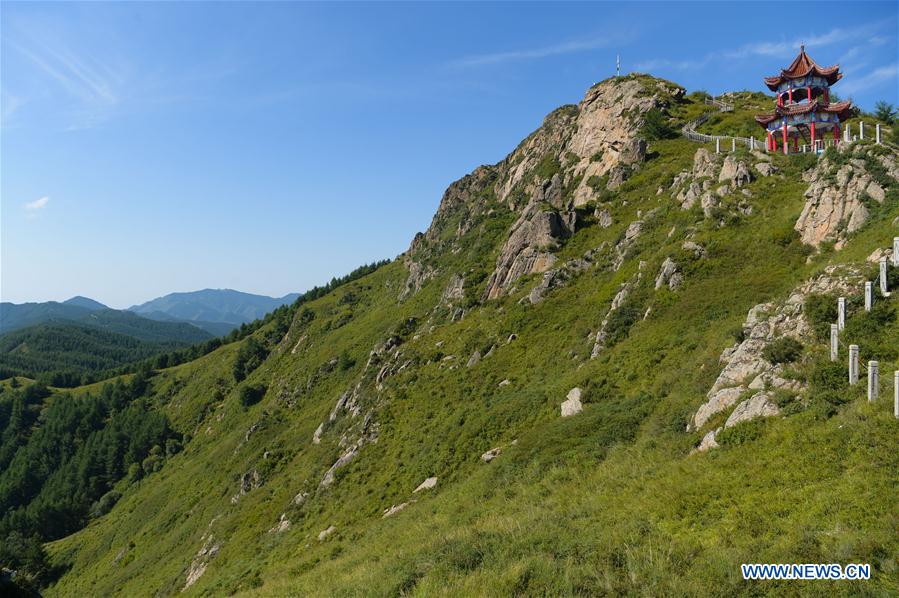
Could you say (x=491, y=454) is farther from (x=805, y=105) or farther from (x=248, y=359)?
(x=248, y=359)

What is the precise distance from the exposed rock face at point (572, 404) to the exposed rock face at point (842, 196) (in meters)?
14.9

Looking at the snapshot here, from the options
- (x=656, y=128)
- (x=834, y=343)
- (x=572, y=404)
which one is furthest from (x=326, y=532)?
(x=656, y=128)

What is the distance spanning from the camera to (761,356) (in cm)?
1716

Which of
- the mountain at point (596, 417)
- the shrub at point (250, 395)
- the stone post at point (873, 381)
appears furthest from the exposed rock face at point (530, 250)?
the shrub at point (250, 395)

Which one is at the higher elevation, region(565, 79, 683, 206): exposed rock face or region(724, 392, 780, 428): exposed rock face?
region(565, 79, 683, 206): exposed rock face

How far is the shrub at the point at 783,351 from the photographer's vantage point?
15977 mm

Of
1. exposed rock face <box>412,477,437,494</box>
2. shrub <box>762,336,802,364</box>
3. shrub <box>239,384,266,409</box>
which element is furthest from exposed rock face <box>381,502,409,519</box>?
shrub <box>239,384,266,409</box>

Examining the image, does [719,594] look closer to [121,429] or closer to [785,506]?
[785,506]

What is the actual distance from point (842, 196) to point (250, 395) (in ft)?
281

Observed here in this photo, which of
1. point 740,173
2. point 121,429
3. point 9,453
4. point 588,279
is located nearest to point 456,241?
point 588,279

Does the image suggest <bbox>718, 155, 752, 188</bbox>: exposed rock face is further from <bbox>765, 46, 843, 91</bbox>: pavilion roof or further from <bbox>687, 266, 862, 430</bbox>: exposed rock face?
<bbox>687, 266, 862, 430</bbox>: exposed rock face

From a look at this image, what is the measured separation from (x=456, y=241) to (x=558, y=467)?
6862 centimetres

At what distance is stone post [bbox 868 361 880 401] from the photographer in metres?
12.3

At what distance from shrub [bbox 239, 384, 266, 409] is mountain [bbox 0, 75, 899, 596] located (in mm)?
4705
